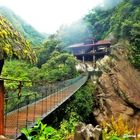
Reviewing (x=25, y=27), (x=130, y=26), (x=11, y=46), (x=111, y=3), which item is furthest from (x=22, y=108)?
(x=25, y=27)

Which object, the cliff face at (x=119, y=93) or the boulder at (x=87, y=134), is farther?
the cliff face at (x=119, y=93)

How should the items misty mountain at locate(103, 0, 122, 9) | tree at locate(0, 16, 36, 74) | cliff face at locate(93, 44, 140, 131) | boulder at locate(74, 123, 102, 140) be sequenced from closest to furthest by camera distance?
tree at locate(0, 16, 36, 74) < boulder at locate(74, 123, 102, 140) < cliff face at locate(93, 44, 140, 131) < misty mountain at locate(103, 0, 122, 9)

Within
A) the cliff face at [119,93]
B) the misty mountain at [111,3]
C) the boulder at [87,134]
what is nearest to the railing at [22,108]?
the boulder at [87,134]

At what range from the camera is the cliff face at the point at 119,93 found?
18188mm

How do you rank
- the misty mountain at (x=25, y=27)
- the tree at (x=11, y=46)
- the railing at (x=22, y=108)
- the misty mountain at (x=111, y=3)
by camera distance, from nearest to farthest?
the tree at (x=11, y=46) → the railing at (x=22, y=108) → the misty mountain at (x=111, y=3) → the misty mountain at (x=25, y=27)

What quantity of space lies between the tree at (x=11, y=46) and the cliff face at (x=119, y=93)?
13.5 m

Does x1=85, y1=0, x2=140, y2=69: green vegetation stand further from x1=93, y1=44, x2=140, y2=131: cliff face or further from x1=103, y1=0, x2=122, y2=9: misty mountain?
x1=103, y1=0, x2=122, y2=9: misty mountain

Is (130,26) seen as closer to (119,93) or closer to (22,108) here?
(119,93)

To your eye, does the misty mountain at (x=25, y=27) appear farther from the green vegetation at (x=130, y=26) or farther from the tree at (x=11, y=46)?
the tree at (x=11, y=46)

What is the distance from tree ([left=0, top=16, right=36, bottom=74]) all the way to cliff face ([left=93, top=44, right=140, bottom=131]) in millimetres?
13525

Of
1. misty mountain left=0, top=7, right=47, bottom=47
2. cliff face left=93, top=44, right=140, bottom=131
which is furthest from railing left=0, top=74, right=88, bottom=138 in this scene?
misty mountain left=0, top=7, right=47, bottom=47

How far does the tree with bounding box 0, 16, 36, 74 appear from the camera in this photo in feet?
12.8

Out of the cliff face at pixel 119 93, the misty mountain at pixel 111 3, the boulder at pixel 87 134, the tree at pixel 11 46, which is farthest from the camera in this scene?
the misty mountain at pixel 111 3

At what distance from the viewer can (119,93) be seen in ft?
62.4
